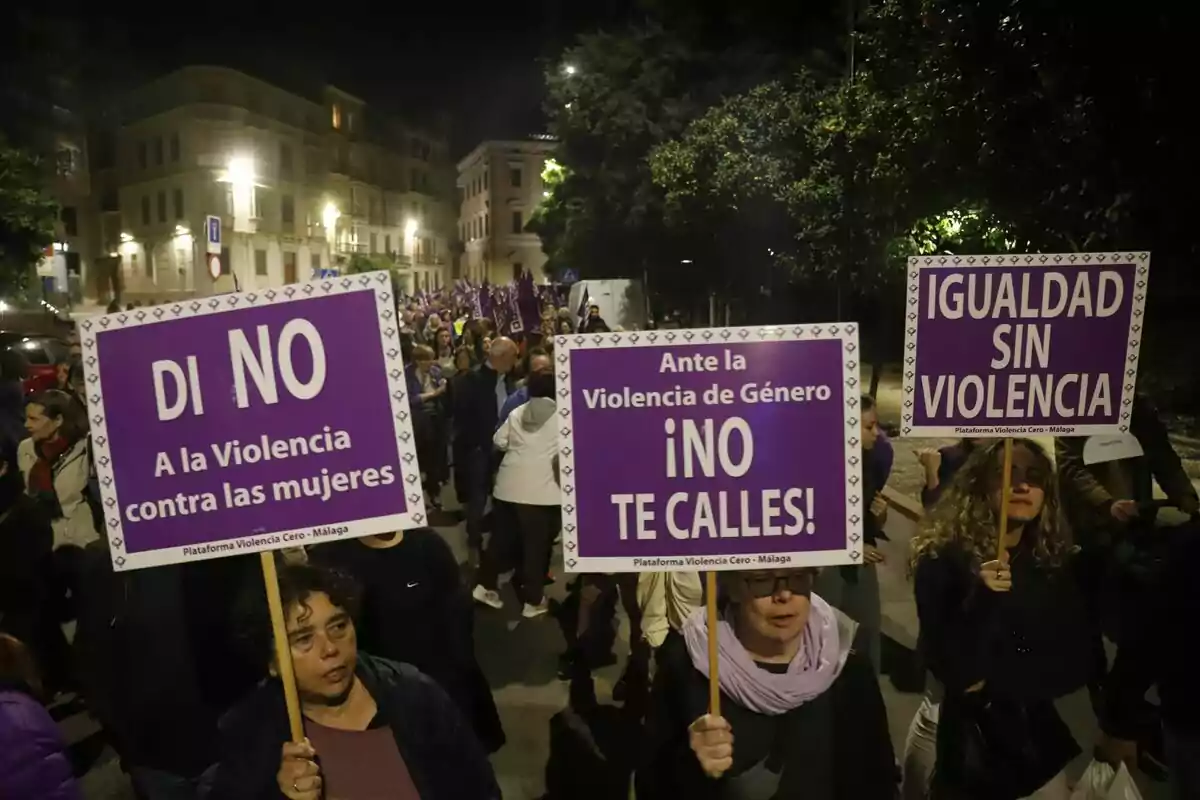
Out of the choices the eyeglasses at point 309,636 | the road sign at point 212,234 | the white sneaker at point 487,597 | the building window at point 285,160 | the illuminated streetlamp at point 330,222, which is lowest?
the white sneaker at point 487,597

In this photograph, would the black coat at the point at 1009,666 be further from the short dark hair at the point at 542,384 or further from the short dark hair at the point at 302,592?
the short dark hair at the point at 542,384

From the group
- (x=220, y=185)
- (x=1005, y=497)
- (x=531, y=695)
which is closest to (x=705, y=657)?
(x=1005, y=497)

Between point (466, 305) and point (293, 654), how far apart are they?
59.6 feet

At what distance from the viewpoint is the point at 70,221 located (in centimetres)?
1766

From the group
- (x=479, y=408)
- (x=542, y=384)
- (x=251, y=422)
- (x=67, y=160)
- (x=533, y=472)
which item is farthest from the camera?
(x=67, y=160)

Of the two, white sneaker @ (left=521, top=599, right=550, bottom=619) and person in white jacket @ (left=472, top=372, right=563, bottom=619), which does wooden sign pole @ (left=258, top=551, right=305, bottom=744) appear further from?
white sneaker @ (left=521, top=599, right=550, bottom=619)

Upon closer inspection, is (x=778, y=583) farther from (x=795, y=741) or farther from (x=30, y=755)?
(x=30, y=755)

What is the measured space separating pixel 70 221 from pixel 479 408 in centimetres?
1362

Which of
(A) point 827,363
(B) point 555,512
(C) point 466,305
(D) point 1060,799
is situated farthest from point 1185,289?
(C) point 466,305

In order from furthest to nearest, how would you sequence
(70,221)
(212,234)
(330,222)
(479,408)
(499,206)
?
(499,206)
(70,221)
(330,222)
(212,234)
(479,408)

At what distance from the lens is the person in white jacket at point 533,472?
618 cm

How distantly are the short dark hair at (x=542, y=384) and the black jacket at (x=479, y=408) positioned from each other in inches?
41.8

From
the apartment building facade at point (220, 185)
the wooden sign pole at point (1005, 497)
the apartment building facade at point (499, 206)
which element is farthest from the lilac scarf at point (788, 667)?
the apartment building facade at point (499, 206)

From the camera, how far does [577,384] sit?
2.78 meters
